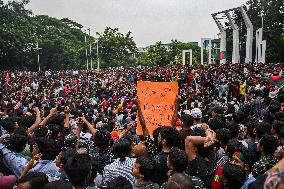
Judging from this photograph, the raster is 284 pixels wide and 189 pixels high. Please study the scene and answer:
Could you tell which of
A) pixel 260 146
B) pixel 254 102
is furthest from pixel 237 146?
pixel 254 102

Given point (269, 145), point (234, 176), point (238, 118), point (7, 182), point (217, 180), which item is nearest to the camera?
point (234, 176)

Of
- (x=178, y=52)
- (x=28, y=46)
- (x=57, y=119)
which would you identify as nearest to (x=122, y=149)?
(x=57, y=119)

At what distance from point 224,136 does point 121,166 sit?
1557 mm

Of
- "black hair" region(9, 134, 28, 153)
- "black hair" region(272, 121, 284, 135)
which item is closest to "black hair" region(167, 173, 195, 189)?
"black hair" region(9, 134, 28, 153)

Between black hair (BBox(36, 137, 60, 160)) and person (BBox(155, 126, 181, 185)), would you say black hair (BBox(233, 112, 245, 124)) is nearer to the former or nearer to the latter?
person (BBox(155, 126, 181, 185))

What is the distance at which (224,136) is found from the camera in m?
5.18

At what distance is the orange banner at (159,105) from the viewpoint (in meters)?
6.82

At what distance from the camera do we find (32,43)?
52.5m

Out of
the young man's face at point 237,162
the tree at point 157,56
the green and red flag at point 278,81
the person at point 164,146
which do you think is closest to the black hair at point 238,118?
the person at point 164,146

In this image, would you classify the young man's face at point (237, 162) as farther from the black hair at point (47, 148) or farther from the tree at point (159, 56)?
the tree at point (159, 56)

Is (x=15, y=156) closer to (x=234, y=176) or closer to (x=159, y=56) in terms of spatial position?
(x=234, y=176)

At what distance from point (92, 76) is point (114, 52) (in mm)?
25180

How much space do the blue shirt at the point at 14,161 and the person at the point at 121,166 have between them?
3.25ft

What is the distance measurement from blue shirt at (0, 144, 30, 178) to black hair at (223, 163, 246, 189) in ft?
7.39
